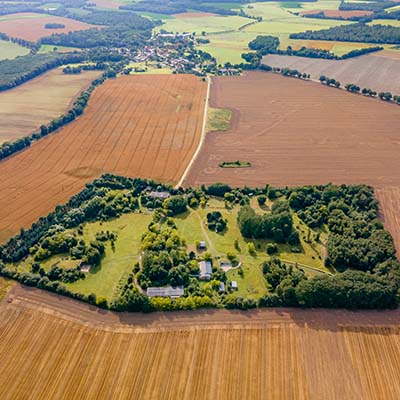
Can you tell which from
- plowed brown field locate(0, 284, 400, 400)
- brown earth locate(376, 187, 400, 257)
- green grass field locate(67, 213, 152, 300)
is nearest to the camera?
plowed brown field locate(0, 284, 400, 400)

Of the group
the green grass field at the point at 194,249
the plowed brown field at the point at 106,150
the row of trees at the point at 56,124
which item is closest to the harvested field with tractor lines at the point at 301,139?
the plowed brown field at the point at 106,150

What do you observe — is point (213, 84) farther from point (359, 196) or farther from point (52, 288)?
point (52, 288)

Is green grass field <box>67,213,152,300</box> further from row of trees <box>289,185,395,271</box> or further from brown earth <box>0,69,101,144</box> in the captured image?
brown earth <box>0,69,101,144</box>

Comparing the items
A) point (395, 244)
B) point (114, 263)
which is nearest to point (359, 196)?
point (395, 244)

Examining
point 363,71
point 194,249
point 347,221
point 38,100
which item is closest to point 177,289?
point 194,249

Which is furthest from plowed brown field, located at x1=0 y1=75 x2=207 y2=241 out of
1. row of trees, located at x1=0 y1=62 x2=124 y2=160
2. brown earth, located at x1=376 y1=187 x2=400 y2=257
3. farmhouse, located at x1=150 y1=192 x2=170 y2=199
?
brown earth, located at x1=376 y1=187 x2=400 y2=257

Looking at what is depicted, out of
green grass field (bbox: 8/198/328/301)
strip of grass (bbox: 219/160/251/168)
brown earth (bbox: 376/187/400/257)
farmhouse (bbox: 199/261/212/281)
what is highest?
brown earth (bbox: 376/187/400/257)
